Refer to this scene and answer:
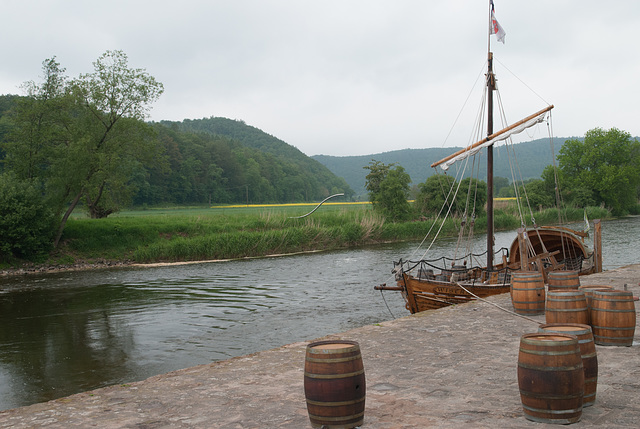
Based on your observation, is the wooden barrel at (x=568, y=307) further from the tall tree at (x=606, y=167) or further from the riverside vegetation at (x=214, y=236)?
the tall tree at (x=606, y=167)

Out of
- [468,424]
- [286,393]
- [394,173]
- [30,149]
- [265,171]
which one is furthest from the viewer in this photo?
[265,171]

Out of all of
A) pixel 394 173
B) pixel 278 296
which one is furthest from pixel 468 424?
pixel 394 173

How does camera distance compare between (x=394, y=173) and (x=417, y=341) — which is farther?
(x=394, y=173)

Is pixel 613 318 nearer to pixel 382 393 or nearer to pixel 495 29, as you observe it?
pixel 382 393

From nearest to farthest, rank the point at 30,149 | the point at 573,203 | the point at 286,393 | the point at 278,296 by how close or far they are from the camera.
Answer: the point at 286,393, the point at 278,296, the point at 30,149, the point at 573,203

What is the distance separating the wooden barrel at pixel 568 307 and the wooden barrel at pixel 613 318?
0.63 ft

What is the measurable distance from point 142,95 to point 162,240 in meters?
10.5

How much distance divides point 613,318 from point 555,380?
3601mm

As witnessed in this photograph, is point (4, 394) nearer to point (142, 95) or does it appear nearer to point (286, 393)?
point (286, 393)

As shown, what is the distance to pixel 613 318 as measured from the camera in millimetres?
8031

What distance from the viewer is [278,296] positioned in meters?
21.9

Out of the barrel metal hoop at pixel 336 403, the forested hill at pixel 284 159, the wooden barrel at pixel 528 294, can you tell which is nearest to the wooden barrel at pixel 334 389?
the barrel metal hoop at pixel 336 403

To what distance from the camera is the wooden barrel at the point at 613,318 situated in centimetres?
796

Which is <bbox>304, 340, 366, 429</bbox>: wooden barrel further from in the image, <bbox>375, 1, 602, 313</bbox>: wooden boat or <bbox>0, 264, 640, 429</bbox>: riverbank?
<bbox>375, 1, 602, 313</bbox>: wooden boat
